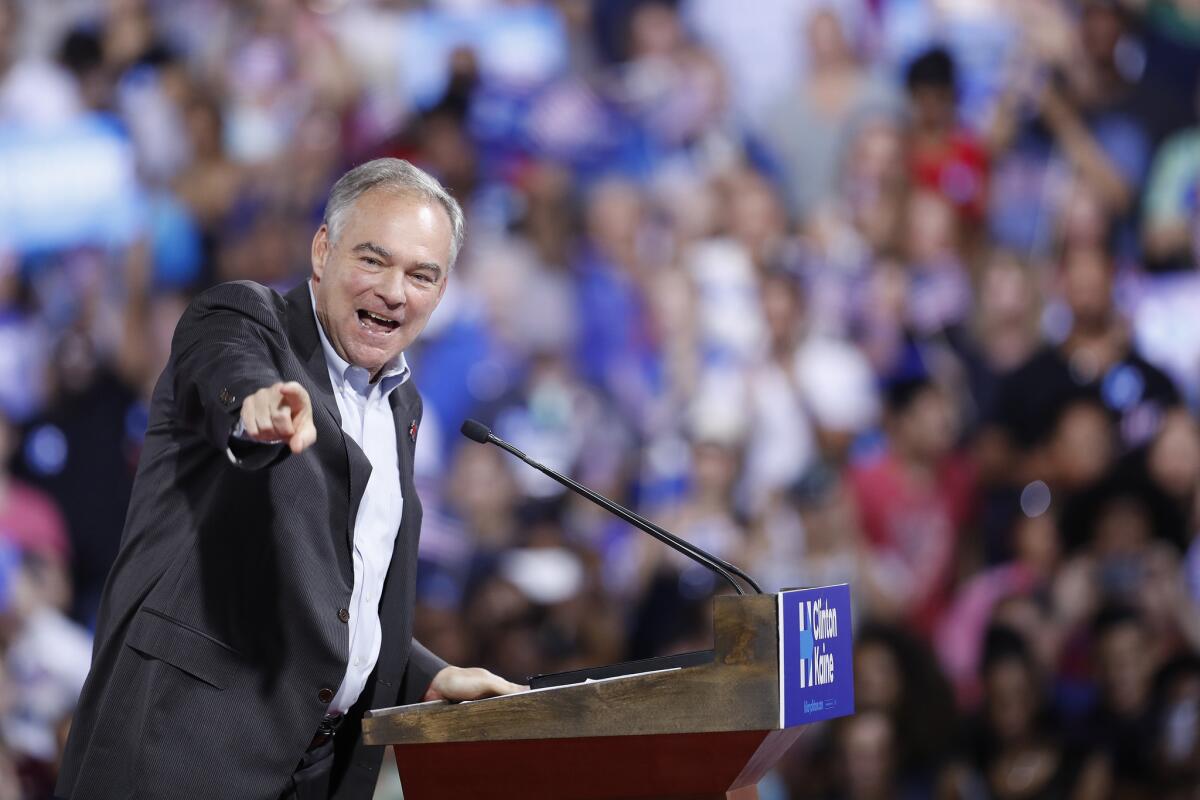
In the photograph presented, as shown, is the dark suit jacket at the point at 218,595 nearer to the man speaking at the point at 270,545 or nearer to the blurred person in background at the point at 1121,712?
the man speaking at the point at 270,545

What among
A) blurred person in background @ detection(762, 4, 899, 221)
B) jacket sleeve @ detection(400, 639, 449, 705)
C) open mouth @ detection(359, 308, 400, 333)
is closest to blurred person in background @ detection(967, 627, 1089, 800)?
blurred person in background @ detection(762, 4, 899, 221)

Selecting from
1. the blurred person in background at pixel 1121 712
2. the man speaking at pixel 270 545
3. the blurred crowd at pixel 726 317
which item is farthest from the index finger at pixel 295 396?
the blurred person in background at pixel 1121 712

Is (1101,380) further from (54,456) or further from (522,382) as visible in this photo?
(54,456)

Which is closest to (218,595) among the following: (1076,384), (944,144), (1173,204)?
(1076,384)

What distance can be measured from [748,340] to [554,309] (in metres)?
0.81

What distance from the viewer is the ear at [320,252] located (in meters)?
2.11

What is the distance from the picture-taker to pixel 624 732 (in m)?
1.77

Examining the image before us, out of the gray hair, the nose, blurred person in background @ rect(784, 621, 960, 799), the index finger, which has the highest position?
blurred person in background @ rect(784, 621, 960, 799)

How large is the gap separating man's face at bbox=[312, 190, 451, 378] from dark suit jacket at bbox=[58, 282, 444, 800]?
11cm

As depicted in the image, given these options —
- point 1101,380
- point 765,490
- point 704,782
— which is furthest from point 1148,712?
point 704,782

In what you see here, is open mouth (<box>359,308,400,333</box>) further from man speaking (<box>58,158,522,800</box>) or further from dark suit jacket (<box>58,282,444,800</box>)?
dark suit jacket (<box>58,282,444,800</box>)

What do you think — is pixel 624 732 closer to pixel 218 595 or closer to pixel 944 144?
pixel 218 595

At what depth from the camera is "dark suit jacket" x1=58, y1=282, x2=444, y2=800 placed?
1.78m

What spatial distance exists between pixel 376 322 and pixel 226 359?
33cm
